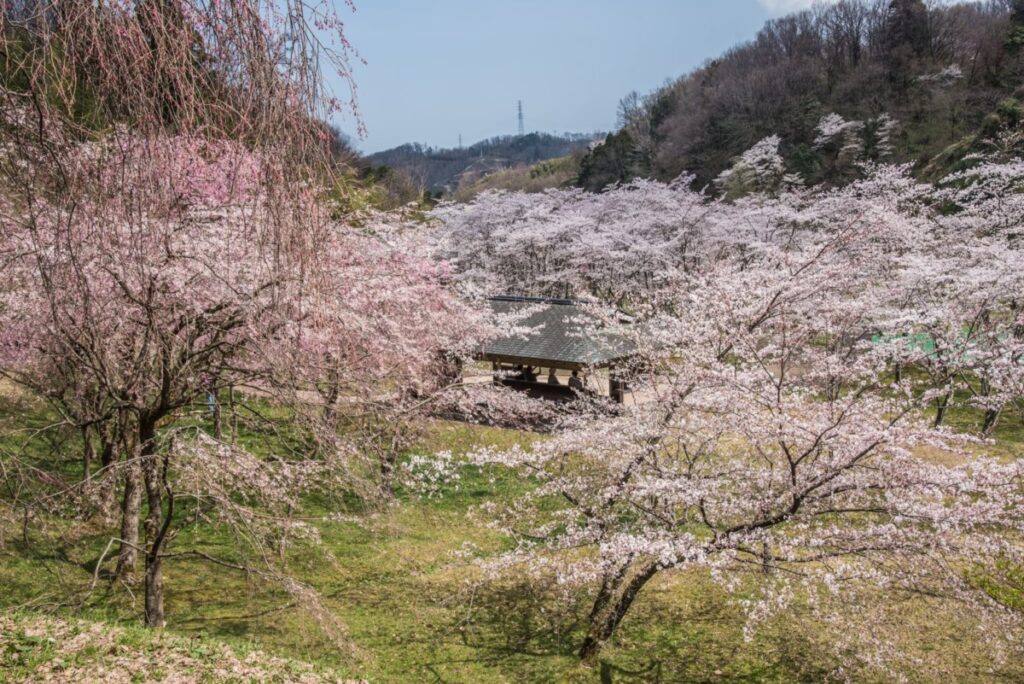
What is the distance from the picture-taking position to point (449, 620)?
7.94m

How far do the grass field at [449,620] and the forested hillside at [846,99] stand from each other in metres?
22.5

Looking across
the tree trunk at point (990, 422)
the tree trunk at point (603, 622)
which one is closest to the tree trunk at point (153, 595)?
the tree trunk at point (603, 622)

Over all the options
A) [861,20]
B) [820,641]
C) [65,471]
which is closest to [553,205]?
[65,471]

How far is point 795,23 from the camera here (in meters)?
54.5

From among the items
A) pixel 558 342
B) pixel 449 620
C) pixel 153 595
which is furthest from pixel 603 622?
pixel 558 342

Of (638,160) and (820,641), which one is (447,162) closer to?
(638,160)

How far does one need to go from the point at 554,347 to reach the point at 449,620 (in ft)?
23.5

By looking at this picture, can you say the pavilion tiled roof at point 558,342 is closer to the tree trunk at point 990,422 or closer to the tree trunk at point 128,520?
the tree trunk at point 990,422

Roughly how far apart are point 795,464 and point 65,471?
11.5 m

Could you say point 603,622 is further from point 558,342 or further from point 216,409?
point 558,342

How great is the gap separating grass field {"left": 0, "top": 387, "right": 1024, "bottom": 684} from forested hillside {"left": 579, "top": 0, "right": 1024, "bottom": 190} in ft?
73.9

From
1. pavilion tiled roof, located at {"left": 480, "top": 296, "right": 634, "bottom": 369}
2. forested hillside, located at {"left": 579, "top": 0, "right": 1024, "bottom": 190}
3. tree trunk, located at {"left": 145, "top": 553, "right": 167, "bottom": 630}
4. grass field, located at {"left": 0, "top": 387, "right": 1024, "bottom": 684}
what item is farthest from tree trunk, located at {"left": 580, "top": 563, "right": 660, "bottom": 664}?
forested hillside, located at {"left": 579, "top": 0, "right": 1024, "bottom": 190}

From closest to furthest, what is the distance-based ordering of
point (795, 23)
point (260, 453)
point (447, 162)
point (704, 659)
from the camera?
1. point (704, 659)
2. point (260, 453)
3. point (795, 23)
4. point (447, 162)

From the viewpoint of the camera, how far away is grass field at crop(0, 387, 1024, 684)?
679 cm
